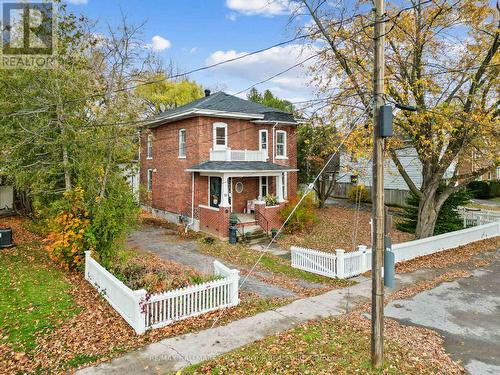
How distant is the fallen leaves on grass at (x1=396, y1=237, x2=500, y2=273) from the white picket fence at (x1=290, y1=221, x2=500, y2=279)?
0.25m

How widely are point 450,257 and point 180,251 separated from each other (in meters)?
11.9

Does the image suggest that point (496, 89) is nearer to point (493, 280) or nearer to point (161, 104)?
point (493, 280)

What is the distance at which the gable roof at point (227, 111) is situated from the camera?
19.8 m

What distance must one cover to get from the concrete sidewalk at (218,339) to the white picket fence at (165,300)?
808mm

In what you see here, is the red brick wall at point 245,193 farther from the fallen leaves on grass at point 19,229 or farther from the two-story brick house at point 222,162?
the fallen leaves on grass at point 19,229

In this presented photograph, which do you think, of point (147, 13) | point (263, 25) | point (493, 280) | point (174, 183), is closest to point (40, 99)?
point (147, 13)

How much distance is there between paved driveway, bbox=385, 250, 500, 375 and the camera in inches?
277

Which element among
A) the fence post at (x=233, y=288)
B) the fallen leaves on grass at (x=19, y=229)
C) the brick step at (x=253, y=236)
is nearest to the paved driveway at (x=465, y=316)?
the fence post at (x=233, y=288)

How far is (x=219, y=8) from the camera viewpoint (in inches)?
511

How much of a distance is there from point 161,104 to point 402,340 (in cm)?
3720

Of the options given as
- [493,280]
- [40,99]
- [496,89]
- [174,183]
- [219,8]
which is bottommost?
[493,280]

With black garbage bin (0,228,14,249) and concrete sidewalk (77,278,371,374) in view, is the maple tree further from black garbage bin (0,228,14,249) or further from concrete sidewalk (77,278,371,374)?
black garbage bin (0,228,14,249)

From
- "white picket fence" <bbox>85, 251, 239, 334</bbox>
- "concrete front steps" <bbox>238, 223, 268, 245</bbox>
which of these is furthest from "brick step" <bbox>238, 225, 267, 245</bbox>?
"white picket fence" <bbox>85, 251, 239, 334</bbox>

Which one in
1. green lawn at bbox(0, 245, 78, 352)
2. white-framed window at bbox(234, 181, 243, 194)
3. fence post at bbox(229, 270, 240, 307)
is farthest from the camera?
white-framed window at bbox(234, 181, 243, 194)
